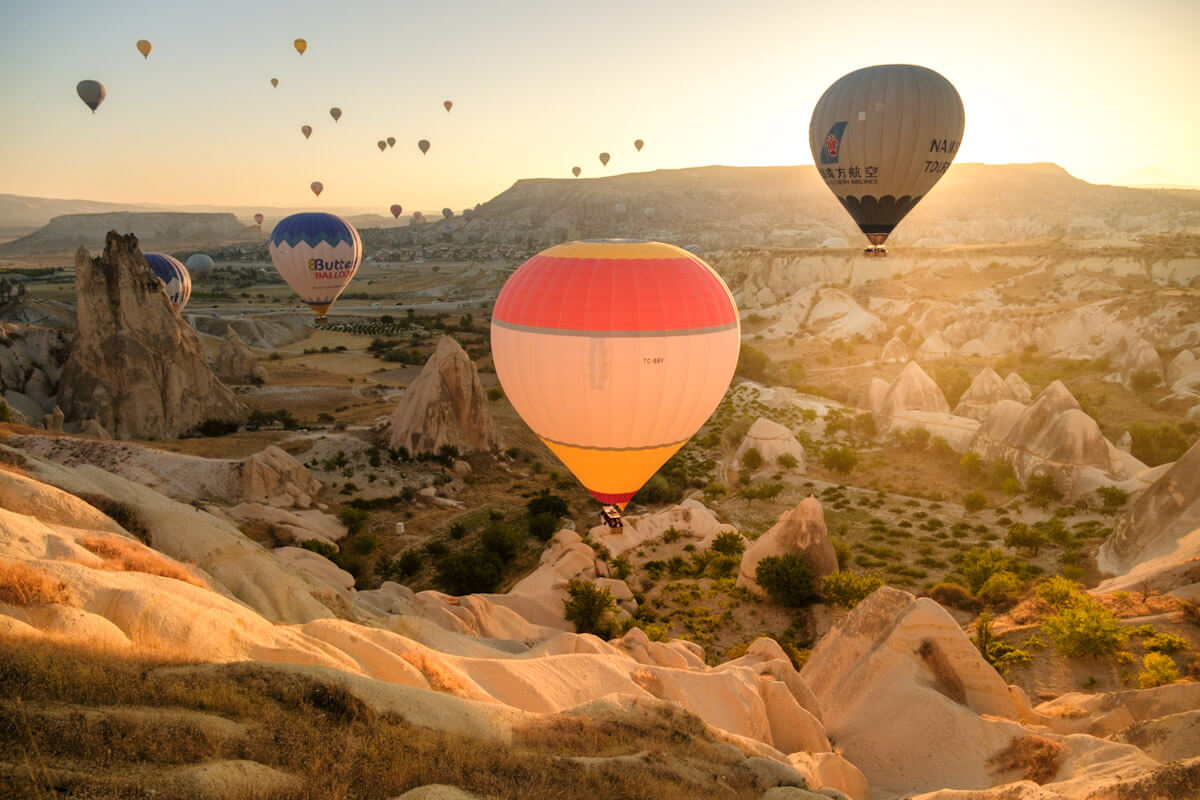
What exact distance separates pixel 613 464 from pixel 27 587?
11780 mm

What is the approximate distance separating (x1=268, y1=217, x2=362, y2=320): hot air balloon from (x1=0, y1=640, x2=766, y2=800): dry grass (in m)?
45.7

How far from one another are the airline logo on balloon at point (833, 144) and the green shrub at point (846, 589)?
21.7 metres

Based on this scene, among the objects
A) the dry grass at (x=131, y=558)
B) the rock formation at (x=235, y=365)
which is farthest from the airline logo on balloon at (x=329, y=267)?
the dry grass at (x=131, y=558)

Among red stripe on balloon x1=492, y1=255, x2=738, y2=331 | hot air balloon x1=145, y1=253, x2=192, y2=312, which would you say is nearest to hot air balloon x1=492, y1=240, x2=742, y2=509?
red stripe on balloon x1=492, y1=255, x2=738, y2=331

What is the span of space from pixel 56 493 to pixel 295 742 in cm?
737

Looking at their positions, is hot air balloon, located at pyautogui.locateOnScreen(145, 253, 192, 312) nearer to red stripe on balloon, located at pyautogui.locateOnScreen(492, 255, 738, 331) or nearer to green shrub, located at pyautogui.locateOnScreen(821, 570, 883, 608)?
red stripe on balloon, located at pyautogui.locateOnScreen(492, 255, 738, 331)

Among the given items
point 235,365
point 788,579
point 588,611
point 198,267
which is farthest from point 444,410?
point 198,267

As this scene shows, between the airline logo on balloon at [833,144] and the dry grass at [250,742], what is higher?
the airline logo on balloon at [833,144]

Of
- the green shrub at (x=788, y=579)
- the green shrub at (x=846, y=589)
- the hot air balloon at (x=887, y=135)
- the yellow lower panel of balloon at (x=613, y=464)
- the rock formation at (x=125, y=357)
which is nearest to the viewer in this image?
the yellow lower panel of balloon at (x=613, y=464)

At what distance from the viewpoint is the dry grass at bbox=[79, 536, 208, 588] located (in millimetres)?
9656

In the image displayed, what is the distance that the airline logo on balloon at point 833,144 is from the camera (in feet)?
112

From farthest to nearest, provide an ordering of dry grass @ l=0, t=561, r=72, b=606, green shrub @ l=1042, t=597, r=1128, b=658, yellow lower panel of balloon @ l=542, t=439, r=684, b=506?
yellow lower panel of balloon @ l=542, t=439, r=684, b=506 < green shrub @ l=1042, t=597, r=1128, b=658 < dry grass @ l=0, t=561, r=72, b=606

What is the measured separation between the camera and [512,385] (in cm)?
1738

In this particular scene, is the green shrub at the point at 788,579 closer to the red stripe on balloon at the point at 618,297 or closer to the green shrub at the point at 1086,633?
the green shrub at the point at 1086,633
